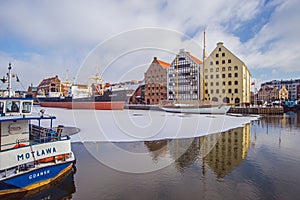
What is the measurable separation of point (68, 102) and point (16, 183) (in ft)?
144

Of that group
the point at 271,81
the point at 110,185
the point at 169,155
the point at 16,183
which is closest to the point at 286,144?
the point at 169,155

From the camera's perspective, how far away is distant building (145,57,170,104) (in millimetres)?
58156

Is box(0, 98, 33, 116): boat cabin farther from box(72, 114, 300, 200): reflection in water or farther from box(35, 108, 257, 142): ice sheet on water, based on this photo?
box(35, 108, 257, 142): ice sheet on water

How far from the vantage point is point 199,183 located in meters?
6.87

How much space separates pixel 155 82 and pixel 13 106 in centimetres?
5322

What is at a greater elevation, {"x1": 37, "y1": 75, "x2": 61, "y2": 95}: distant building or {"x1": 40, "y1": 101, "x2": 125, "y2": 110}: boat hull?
{"x1": 37, "y1": 75, "x2": 61, "y2": 95}: distant building

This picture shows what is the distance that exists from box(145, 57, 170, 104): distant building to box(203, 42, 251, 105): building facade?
45.0 ft

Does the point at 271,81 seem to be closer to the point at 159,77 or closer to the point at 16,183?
the point at 159,77

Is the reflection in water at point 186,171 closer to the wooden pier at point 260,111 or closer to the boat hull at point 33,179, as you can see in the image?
the boat hull at point 33,179

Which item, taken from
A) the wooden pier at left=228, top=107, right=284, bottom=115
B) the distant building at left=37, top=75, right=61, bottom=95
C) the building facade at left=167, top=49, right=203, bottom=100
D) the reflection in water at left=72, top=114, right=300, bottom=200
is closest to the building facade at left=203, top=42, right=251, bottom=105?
the building facade at left=167, top=49, right=203, bottom=100

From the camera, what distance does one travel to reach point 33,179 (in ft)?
20.7

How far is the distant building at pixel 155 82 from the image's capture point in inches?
2290

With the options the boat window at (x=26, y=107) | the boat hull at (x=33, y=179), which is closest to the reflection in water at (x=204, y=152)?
the boat hull at (x=33, y=179)

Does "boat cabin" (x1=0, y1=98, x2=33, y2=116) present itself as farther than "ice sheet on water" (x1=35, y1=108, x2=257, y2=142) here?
No
